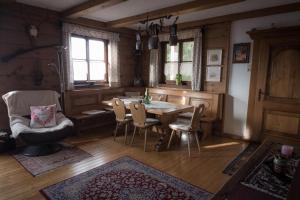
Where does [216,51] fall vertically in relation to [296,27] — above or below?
below

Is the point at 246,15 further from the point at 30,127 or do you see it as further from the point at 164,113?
→ the point at 30,127

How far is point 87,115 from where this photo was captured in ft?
13.6

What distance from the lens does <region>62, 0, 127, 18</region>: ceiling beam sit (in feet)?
10.1

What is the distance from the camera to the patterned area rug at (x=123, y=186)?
86.7 inches

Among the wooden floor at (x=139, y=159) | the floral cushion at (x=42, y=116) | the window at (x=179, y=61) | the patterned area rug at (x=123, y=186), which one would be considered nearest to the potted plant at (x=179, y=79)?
the window at (x=179, y=61)

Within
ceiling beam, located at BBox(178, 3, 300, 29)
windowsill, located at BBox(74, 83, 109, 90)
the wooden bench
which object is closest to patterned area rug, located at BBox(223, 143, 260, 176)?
the wooden bench

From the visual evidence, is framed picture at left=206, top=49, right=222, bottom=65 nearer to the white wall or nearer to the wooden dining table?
the white wall

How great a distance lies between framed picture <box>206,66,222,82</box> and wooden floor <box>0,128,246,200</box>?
4.05 feet

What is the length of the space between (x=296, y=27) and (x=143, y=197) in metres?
3.47

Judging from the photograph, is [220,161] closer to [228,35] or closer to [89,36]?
[228,35]

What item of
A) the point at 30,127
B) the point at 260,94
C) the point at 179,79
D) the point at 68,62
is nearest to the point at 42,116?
the point at 30,127

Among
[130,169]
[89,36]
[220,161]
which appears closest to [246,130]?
[220,161]

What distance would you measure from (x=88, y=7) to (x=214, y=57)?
2.62 meters

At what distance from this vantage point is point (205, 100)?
439 cm
